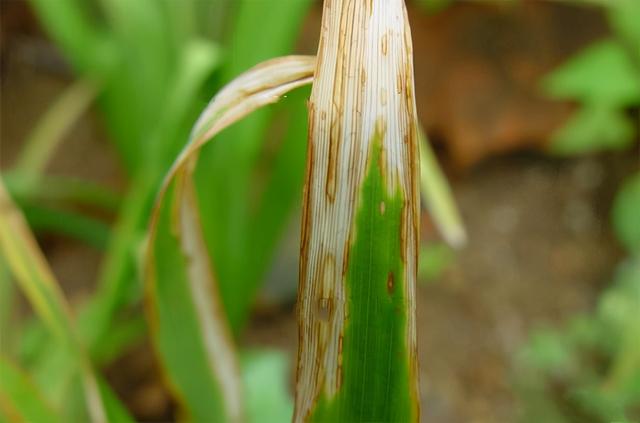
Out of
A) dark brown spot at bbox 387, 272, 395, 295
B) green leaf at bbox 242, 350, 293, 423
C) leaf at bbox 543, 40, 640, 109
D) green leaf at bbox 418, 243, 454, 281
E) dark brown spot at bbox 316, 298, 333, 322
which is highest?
leaf at bbox 543, 40, 640, 109

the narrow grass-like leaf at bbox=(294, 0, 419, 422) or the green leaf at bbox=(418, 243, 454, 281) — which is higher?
the green leaf at bbox=(418, 243, 454, 281)

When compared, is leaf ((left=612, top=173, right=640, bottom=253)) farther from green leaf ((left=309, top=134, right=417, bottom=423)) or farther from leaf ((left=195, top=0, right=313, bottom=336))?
green leaf ((left=309, top=134, right=417, bottom=423))

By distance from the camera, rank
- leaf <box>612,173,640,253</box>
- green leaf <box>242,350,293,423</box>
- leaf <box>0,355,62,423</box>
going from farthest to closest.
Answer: leaf <box>612,173,640,253</box> < green leaf <box>242,350,293,423</box> < leaf <box>0,355,62,423</box>

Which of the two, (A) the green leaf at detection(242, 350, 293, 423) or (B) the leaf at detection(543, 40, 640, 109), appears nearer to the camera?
(A) the green leaf at detection(242, 350, 293, 423)

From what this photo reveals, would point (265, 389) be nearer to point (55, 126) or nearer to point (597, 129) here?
point (55, 126)

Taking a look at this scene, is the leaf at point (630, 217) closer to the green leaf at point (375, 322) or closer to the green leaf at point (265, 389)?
the green leaf at point (265, 389)

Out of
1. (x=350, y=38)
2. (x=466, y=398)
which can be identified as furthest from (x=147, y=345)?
(x=350, y=38)

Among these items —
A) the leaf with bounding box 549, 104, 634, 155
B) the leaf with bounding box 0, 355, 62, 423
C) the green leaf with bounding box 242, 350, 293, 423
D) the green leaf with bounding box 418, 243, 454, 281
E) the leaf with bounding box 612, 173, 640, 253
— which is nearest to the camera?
the leaf with bounding box 0, 355, 62, 423

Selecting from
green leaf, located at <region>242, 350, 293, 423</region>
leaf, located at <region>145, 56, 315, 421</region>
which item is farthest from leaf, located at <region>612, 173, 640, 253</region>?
leaf, located at <region>145, 56, 315, 421</region>
